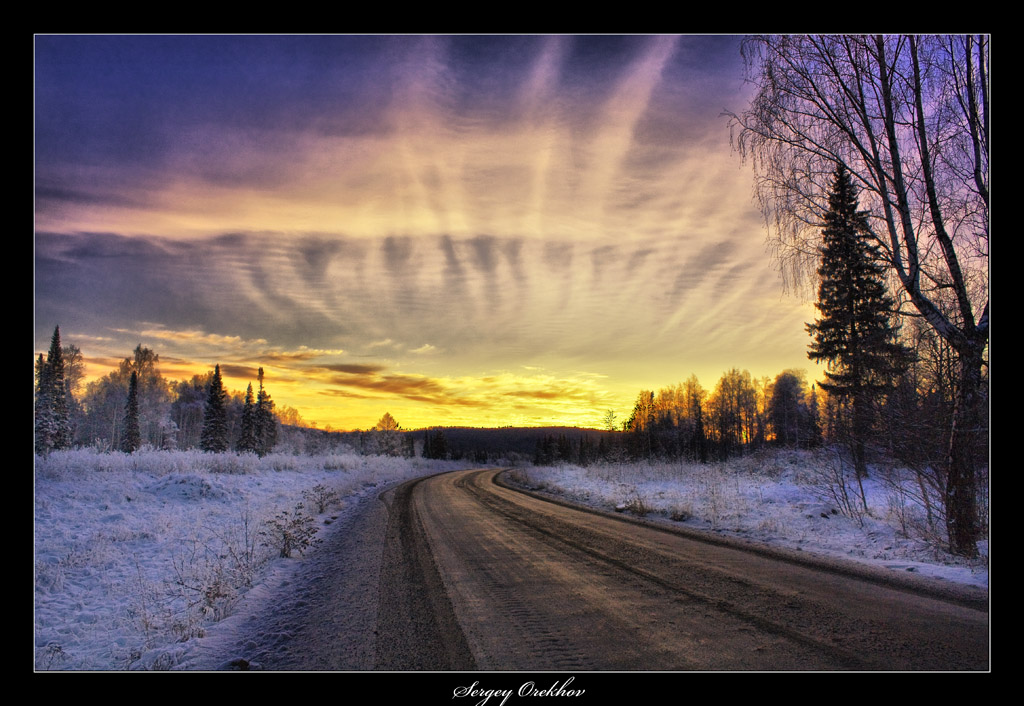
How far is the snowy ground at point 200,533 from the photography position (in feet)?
16.9

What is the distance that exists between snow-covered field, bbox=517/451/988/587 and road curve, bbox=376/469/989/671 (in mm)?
1606

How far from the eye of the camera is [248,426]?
161 feet

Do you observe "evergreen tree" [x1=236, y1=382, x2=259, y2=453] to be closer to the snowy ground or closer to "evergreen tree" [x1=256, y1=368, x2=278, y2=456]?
"evergreen tree" [x1=256, y1=368, x2=278, y2=456]

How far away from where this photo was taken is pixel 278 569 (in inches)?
271

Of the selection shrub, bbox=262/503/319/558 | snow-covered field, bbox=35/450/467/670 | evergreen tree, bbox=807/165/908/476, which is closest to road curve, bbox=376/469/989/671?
shrub, bbox=262/503/319/558

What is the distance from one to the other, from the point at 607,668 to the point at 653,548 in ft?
14.6

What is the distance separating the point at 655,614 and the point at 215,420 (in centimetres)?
5362

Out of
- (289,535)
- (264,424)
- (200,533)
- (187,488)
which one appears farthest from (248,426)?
(289,535)

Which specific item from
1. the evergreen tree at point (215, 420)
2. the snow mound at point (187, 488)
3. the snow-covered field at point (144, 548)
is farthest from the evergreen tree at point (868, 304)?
the evergreen tree at point (215, 420)

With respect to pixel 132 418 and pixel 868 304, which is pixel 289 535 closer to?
pixel 868 304

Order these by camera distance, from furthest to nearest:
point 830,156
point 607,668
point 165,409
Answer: point 165,409, point 830,156, point 607,668

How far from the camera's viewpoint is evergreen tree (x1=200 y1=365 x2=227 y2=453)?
4574cm

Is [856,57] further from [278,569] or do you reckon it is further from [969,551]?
[278,569]

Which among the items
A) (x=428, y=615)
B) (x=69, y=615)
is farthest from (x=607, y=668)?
(x=69, y=615)
